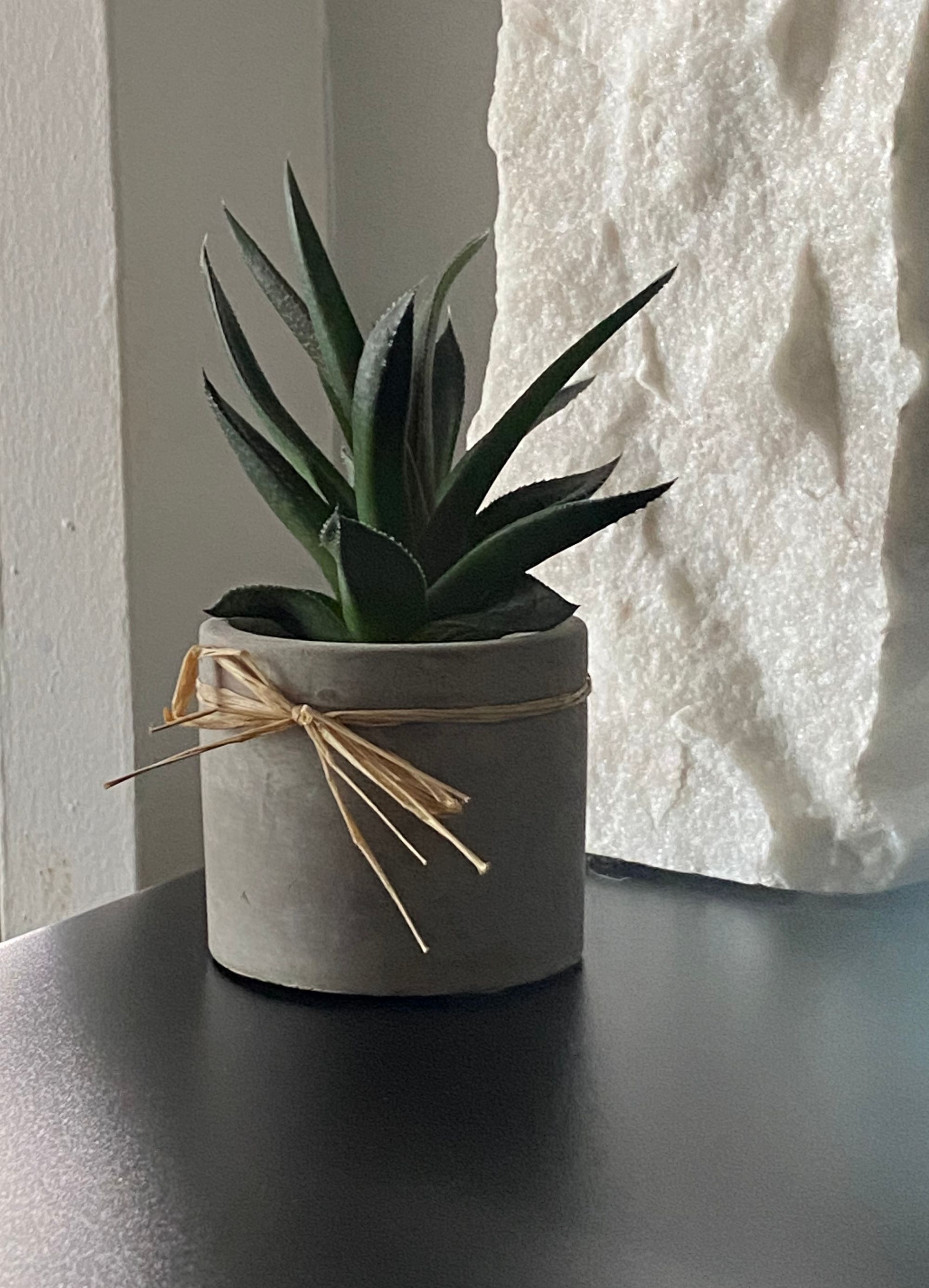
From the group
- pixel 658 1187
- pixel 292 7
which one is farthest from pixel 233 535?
pixel 658 1187

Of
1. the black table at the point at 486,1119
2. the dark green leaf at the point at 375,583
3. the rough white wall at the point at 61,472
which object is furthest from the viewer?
the rough white wall at the point at 61,472

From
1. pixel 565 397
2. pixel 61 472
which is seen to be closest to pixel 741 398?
pixel 565 397

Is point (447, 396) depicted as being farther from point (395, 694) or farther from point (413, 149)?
point (413, 149)

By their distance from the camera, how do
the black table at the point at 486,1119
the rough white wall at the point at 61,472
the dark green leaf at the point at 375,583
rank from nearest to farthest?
the black table at the point at 486,1119
the dark green leaf at the point at 375,583
the rough white wall at the point at 61,472

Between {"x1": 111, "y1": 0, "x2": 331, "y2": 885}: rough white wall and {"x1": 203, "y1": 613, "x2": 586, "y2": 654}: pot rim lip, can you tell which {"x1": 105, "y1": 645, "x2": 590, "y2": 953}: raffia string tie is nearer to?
{"x1": 203, "y1": 613, "x2": 586, "y2": 654}: pot rim lip

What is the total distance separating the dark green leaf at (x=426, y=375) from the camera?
55 centimetres

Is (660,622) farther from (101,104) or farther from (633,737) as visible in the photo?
(101,104)

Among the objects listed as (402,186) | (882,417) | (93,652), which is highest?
(402,186)

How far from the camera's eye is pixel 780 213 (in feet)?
1.96

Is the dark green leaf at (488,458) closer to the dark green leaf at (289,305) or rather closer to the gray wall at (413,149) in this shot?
the dark green leaf at (289,305)

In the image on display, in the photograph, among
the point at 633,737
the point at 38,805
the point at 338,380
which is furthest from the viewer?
the point at 38,805

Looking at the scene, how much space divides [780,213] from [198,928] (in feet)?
1.27

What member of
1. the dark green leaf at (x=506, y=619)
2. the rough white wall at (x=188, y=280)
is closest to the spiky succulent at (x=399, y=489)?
the dark green leaf at (x=506, y=619)

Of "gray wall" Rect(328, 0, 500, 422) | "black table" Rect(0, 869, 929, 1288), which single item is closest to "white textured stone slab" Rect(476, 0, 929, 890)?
"black table" Rect(0, 869, 929, 1288)
